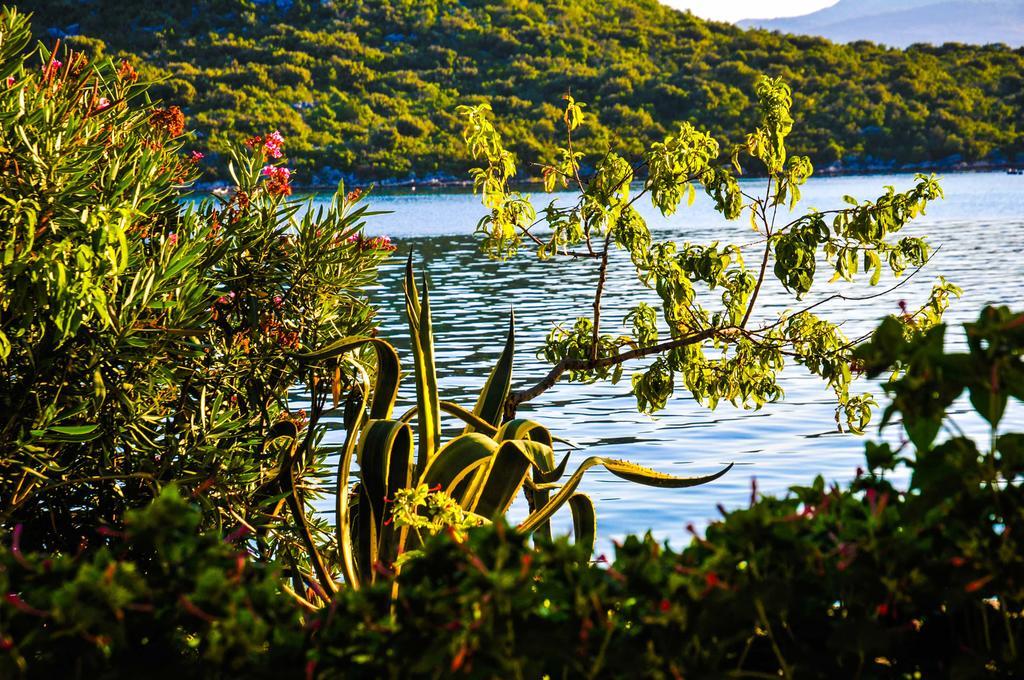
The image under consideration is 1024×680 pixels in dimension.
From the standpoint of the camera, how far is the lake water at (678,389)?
12.2 m

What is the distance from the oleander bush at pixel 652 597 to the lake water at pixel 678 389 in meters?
0.21

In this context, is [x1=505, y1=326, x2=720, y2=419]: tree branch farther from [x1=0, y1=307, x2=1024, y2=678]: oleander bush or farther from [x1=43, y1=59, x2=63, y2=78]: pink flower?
[x1=0, y1=307, x2=1024, y2=678]: oleander bush

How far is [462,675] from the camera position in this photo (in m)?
1.74

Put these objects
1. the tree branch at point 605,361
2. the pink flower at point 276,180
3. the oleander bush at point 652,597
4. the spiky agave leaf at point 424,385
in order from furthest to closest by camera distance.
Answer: the tree branch at point 605,361 → the pink flower at point 276,180 → the spiky agave leaf at point 424,385 → the oleander bush at point 652,597

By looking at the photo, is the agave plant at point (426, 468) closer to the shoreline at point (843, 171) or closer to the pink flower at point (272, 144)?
the pink flower at point (272, 144)

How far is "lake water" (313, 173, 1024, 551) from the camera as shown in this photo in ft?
39.9

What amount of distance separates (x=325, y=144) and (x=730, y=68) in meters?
38.2

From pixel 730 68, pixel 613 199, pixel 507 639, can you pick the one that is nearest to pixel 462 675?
pixel 507 639

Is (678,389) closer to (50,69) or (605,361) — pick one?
(605,361)

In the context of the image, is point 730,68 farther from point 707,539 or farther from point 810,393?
point 707,539

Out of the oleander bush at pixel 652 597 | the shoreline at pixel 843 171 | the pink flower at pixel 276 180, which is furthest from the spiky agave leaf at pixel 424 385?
the shoreline at pixel 843 171

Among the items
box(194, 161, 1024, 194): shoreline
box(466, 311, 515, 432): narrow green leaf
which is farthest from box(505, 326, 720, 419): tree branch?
box(194, 161, 1024, 194): shoreline

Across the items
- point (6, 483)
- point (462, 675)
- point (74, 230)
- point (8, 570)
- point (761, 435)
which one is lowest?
point (761, 435)

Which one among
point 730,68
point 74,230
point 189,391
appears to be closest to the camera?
point 74,230
